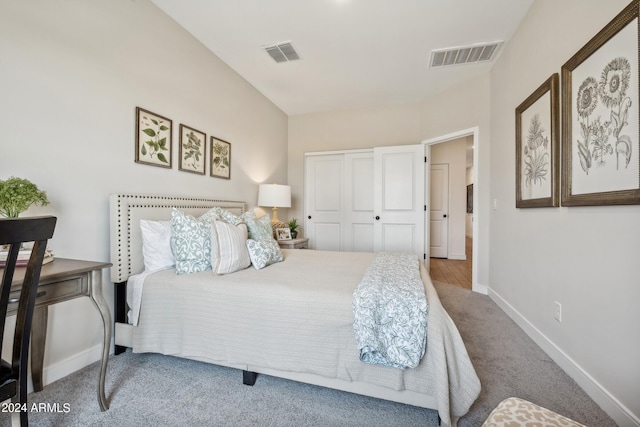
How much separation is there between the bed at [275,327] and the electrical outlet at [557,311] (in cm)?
94

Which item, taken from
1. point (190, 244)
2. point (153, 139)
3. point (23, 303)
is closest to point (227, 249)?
point (190, 244)

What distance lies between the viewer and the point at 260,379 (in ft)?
5.45

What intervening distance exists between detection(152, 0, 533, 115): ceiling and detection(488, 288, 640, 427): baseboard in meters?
2.62

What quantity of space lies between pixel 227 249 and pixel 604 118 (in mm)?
2318

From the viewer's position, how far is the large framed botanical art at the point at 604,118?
1271 mm

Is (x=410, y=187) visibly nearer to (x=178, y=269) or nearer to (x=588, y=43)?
(x=588, y=43)

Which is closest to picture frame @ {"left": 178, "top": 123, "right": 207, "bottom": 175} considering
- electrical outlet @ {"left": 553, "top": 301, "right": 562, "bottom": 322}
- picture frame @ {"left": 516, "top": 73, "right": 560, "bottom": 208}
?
picture frame @ {"left": 516, "top": 73, "right": 560, "bottom": 208}

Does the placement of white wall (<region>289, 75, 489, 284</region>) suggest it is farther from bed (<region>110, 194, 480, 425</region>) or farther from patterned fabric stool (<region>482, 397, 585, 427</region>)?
patterned fabric stool (<region>482, 397, 585, 427</region>)

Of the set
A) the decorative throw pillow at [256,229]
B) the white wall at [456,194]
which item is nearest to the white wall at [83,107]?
the decorative throw pillow at [256,229]

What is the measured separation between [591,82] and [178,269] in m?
2.74

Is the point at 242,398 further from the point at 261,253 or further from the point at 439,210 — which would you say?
the point at 439,210

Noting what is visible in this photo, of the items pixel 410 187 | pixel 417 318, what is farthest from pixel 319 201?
pixel 417 318

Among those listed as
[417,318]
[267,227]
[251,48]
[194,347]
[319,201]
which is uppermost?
[251,48]

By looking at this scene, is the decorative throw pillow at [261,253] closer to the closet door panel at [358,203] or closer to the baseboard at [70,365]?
the baseboard at [70,365]
